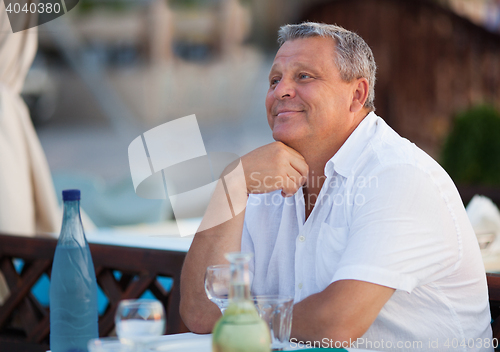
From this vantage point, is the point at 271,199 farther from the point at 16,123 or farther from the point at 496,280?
the point at 16,123

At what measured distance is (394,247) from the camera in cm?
128

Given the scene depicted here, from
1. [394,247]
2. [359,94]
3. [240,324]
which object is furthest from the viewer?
[359,94]

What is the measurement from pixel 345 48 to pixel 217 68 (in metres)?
8.32

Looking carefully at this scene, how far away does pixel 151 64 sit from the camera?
9.98m

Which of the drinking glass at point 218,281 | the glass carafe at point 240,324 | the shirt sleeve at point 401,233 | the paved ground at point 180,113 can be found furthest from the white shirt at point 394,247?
the paved ground at point 180,113

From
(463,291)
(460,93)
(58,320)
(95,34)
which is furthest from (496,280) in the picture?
(95,34)

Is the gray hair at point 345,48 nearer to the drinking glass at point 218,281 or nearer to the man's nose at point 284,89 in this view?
the man's nose at point 284,89

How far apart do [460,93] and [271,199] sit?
5.82 meters

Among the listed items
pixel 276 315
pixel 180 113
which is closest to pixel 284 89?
pixel 276 315

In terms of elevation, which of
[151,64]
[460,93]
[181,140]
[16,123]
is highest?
[151,64]

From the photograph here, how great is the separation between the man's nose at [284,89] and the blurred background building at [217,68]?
190 inches

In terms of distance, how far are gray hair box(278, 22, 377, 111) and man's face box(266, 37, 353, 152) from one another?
0.05ft

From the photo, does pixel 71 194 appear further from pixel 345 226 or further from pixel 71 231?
pixel 345 226

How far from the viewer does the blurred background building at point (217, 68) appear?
6.96m
